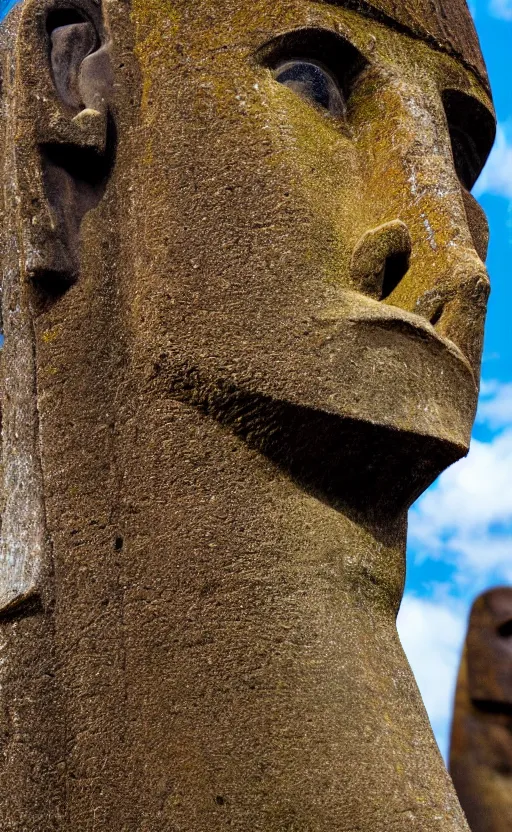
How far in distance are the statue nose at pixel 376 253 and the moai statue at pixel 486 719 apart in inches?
49.7

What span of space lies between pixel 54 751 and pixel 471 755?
142 centimetres

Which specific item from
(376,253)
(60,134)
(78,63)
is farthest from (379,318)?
(78,63)

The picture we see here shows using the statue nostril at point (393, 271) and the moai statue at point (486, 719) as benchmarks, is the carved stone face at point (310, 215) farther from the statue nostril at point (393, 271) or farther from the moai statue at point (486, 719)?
the moai statue at point (486, 719)

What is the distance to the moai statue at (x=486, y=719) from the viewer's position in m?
3.40

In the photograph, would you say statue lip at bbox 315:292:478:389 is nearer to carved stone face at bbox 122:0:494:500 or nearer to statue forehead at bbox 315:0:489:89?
carved stone face at bbox 122:0:494:500

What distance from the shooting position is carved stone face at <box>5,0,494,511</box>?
2658 millimetres

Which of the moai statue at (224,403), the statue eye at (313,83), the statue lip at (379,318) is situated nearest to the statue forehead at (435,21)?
the moai statue at (224,403)

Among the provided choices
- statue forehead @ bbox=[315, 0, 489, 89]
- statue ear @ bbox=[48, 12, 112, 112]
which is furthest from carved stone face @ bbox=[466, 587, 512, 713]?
statue ear @ bbox=[48, 12, 112, 112]

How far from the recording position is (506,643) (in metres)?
3.58

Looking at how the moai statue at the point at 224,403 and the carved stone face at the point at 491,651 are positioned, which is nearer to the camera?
the moai statue at the point at 224,403

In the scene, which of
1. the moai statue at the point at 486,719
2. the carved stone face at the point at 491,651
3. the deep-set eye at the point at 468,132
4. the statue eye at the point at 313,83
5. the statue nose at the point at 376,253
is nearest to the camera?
the statue nose at the point at 376,253

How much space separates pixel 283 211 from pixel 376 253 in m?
0.23

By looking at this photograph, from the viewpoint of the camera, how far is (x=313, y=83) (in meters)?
3.01

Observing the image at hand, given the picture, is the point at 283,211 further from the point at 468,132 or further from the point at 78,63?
the point at 468,132
